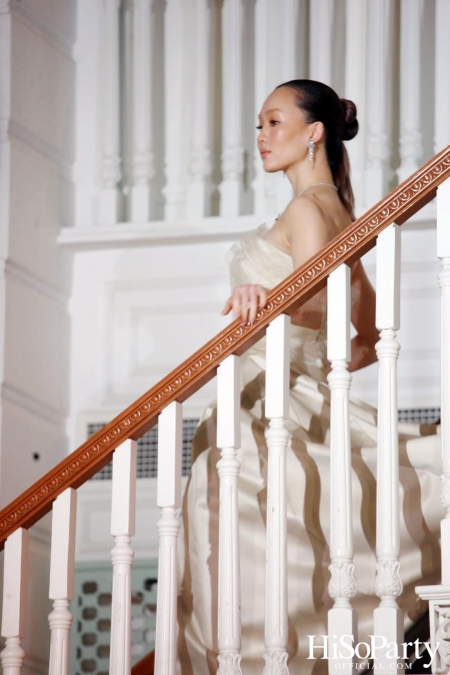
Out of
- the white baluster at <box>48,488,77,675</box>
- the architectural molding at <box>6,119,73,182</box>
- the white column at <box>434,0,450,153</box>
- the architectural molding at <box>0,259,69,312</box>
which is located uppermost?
the white column at <box>434,0,450,153</box>

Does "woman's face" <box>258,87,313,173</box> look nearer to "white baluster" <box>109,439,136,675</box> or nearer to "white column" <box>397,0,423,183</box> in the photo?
"white column" <box>397,0,423,183</box>

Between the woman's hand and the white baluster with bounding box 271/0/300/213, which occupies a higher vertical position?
the white baluster with bounding box 271/0/300/213

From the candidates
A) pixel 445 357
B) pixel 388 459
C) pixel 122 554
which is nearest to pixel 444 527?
pixel 388 459

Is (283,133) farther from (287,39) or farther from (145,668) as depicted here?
(145,668)

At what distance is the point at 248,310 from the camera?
101 inches

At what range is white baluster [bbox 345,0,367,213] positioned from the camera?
4293mm

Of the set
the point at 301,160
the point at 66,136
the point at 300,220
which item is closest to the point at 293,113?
the point at 301,160

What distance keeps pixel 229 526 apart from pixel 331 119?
1.46m

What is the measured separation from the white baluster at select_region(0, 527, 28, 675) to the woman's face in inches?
52.9

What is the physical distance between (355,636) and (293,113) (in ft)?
5.42

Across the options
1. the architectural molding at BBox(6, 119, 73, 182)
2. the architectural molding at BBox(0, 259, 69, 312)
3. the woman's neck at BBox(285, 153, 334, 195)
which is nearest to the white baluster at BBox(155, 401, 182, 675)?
the woman's neck at BBox(285, 153, 334, 195)

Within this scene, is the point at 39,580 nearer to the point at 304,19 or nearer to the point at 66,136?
the point at 66,136

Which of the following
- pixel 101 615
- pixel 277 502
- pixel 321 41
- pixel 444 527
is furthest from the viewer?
pixel 321 41

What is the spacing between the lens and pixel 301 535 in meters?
2.75
